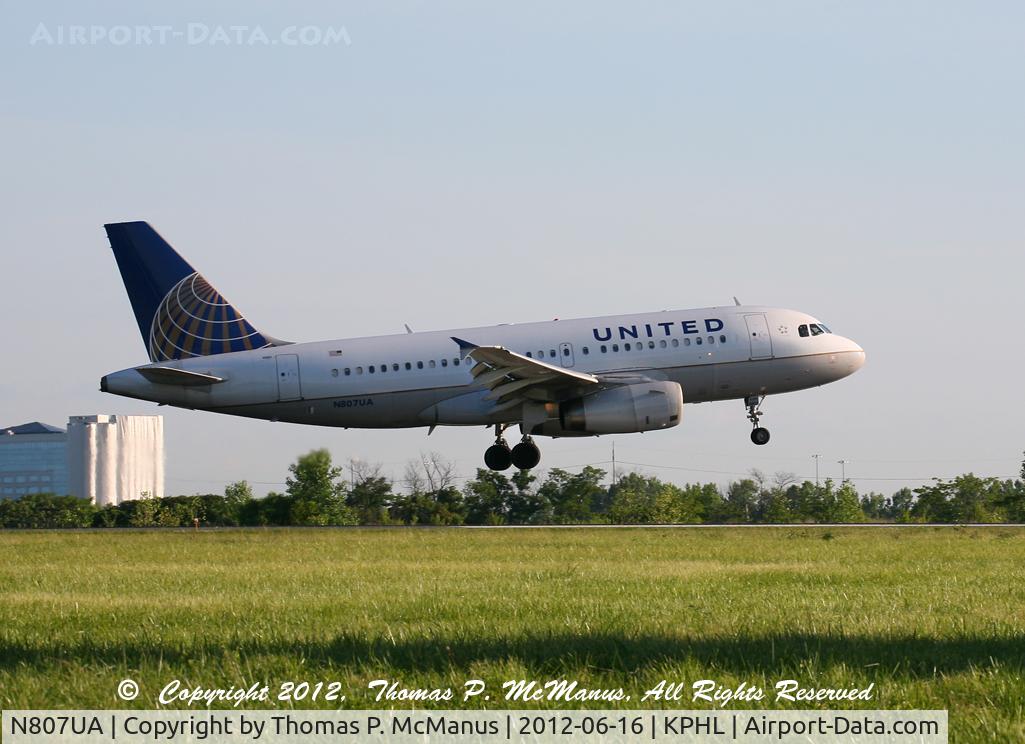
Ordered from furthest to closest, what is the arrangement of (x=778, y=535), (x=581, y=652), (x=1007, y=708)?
(x=778, y=535), (x=581, y=652), (x=1007, y=708)

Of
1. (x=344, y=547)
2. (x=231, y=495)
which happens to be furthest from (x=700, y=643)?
(x=231, y=495)

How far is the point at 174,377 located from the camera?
37.8 metres

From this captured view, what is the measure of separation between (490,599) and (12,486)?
192 meters

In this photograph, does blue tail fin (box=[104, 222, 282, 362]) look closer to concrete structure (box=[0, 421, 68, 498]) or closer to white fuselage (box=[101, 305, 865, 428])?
white fuselage (box=[101, 305, 865, 428])

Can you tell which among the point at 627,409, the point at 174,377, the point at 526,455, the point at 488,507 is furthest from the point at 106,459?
the point at 627,409

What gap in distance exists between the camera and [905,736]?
7.69 m

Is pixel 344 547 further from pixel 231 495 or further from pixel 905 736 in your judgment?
pixel 231 495

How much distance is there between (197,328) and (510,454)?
10321 millimetres

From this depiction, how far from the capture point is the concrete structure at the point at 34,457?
19262cm

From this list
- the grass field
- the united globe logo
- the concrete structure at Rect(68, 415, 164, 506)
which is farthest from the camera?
the concrete structure at Rect(68, 415, 164, 506)

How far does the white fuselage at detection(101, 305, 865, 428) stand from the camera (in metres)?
37.5

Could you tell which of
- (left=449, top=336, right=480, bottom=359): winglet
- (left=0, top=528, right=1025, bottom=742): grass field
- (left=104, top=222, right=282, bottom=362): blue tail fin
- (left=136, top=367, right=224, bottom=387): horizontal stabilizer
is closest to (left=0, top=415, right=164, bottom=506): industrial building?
(left=104, top=222, right=282, bottom=362): blue tail fin
